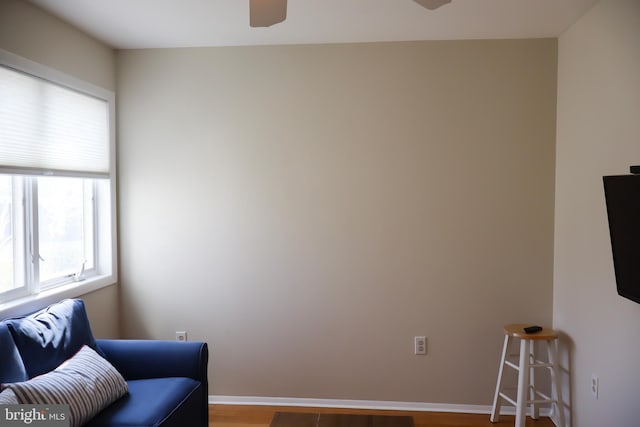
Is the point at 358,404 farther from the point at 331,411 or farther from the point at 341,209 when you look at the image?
the point at 341,209

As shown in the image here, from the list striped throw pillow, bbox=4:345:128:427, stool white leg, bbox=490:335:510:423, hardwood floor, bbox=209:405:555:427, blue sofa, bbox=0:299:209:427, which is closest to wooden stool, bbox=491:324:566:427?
stool white leg, bbox=490:335:510:423

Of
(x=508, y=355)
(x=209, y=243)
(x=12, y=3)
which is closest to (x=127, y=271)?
(x=209, y=243)

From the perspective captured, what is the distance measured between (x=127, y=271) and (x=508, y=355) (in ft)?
9.07

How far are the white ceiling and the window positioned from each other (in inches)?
17.1

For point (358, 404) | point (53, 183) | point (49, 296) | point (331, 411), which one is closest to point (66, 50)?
point (53, 183)

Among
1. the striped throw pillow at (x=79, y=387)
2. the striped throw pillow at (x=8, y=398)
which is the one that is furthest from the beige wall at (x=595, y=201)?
the striped throw pillow at (x=8, y=398)

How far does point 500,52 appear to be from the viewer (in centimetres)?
336

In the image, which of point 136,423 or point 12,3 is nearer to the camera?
point 136,423

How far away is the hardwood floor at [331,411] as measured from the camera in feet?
10.8

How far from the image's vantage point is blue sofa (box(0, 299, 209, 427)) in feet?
7.54

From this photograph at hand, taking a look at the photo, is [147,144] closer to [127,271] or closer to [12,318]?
[127,271]

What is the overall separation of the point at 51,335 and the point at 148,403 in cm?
61

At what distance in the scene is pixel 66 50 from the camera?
3047mm

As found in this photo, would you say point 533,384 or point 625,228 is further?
point 533,384
